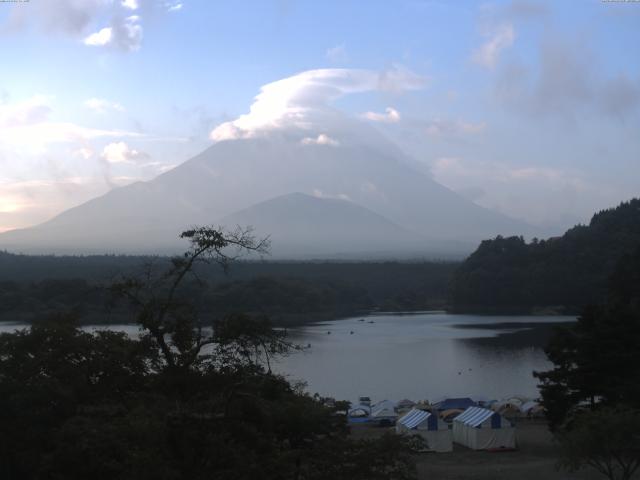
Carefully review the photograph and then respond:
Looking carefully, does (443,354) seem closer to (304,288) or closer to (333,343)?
(333,343)

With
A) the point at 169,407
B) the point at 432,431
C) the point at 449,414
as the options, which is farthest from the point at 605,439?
the point at 449,414

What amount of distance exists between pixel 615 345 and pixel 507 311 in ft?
103

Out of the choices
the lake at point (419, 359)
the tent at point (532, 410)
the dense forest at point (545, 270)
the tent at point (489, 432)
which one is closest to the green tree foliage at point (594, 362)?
the tent at point (489, 432)

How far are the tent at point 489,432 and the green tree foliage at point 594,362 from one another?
27.5 inches

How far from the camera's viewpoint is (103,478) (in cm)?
438

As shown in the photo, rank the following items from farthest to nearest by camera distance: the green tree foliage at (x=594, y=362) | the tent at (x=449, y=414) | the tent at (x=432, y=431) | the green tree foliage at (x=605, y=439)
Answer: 1. the tent at (x=449, y=414)
2. the tent at (x=432, y=431)
3. the green tree foliage at (x=594, y=362)
4. the green tree foliage at (x=605, y=439)

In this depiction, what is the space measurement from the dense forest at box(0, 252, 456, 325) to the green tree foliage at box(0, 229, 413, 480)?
1514cm

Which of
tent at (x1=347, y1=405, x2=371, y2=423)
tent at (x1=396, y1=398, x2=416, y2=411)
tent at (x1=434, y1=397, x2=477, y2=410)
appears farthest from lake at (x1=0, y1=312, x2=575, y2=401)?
tent at (x1=434, y1=397, x2=477, y2=410)

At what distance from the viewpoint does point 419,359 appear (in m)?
22.7

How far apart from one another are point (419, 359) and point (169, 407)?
1892 cm

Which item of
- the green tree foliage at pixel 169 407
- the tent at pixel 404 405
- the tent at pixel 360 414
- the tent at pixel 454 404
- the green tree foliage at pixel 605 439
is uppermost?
the green tree foliage at pixel 169 407

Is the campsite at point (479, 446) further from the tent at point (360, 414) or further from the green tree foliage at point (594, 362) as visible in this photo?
the green tree foliage at point (594, 362)

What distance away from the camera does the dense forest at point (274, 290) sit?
3161cm

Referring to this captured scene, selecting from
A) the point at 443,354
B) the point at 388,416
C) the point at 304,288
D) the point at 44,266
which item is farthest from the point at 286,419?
the point at 44,266
